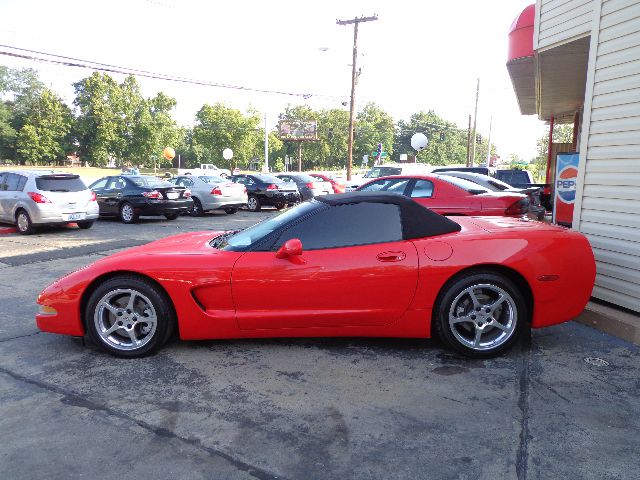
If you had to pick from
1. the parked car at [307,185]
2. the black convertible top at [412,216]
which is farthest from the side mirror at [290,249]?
the parked car at [307,185]

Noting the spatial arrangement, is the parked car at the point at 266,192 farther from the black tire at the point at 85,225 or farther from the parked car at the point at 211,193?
the black tire at the point at 85,225

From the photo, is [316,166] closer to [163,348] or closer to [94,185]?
[94,185]

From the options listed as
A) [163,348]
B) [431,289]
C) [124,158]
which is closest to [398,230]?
[431,289]

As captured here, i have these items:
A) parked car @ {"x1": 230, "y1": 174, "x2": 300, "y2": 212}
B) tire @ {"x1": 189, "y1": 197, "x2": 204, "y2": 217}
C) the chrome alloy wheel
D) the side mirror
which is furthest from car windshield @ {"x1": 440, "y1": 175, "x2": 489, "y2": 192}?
parked car @ {"x1": 230, "y1": 174, "x2": 300, "y2": 212}

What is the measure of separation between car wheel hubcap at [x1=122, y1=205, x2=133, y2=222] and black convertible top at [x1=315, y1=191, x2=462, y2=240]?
1073 cm

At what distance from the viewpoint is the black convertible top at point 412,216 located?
12.9ft

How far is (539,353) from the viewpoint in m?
3.99

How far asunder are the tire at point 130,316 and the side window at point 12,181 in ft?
30.0

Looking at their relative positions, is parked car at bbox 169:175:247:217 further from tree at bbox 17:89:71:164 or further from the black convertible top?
tree at bbox 17:89:71:164

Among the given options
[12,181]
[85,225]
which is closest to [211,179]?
[85,225]

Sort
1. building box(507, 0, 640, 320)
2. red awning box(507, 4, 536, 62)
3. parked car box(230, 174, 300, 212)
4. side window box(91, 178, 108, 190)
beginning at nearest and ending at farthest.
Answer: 1. building box(507, 0, 640, 320)
2. red awning box(507, 4, 536, 62)
3. side window box(91, 178, 108, 190)
4. parked car box(230, 174, 300, 212)

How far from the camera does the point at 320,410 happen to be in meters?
3.05

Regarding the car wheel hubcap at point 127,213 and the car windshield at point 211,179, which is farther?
the car windshield at point 211,179

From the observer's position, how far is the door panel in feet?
12.2
